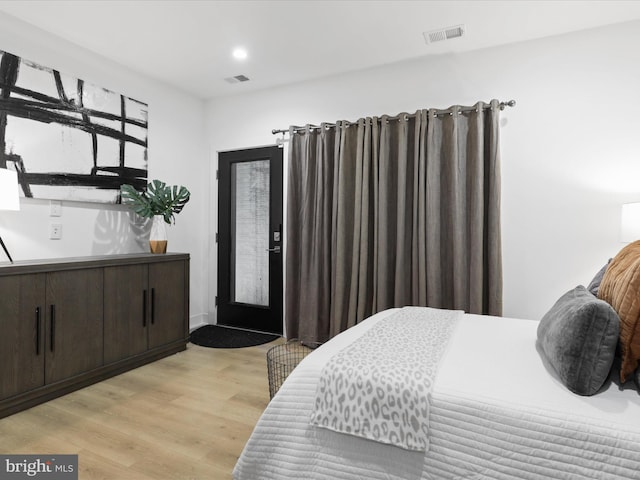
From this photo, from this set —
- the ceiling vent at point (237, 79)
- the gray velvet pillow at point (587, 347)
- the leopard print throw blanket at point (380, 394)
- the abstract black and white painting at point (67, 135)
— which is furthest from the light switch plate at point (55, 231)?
the gray velvet pillow at point (587, 347)

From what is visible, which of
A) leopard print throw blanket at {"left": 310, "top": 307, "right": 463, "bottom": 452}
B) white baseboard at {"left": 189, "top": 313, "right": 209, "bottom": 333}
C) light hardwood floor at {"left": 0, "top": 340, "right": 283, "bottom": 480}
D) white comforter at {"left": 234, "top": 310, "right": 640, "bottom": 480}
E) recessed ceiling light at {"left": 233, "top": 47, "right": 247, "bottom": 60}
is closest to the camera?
white comforter at {"left": 234, "top": 310, "right": 640, "bottom": 480}

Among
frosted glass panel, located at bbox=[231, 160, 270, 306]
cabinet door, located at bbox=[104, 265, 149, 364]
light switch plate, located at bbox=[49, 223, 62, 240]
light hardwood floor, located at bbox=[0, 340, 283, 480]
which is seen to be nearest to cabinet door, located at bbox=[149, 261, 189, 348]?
cabinet door, located at bbox=[104, 265, 149, 364]

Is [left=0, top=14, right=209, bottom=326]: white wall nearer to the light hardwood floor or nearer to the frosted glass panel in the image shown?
the frosted glass panel

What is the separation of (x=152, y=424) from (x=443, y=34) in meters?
3.29

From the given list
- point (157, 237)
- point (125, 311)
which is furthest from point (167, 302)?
point (157, 237)

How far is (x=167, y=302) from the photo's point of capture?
129 inches

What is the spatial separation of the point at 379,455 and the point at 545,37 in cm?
325

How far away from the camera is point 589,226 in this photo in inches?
110

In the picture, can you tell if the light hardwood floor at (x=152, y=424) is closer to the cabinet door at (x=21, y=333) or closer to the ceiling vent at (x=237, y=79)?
the cabinet door at (x=21, y=333)

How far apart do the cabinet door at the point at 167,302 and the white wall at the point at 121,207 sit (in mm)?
536

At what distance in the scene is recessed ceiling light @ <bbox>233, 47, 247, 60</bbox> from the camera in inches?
122

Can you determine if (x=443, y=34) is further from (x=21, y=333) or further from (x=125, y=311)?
(x=21, y=333)

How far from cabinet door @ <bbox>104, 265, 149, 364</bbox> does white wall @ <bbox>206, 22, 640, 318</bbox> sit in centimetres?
236

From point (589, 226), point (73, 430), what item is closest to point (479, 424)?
point (73, 430)
